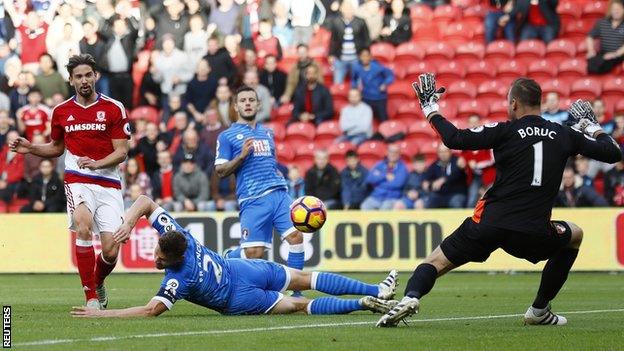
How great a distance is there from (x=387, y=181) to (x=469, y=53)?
5.02 meters

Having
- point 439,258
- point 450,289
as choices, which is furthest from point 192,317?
point 450,289

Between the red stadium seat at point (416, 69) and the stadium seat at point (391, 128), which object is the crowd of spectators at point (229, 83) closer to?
the stadium seat at point (391, 128)

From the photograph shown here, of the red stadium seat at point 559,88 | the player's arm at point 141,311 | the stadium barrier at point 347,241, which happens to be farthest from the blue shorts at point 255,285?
the red stadium seat at point 559,88

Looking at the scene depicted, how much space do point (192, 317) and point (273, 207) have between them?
8.99 ft

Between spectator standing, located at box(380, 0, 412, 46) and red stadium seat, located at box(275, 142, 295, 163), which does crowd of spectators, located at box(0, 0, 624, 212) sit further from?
red stadium seat, located at box(275, 142, 295, 163)

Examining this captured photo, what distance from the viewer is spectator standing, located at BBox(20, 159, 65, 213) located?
23406mm

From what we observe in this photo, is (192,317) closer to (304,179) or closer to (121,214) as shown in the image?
(121,214)

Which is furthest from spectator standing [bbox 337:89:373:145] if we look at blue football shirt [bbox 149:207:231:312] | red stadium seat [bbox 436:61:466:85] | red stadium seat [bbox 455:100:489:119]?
blue football shirt [bbox 149:207:231:312]

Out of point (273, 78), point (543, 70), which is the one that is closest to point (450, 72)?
point (543, 70)

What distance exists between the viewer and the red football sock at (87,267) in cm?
1266

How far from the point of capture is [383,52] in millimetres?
27078

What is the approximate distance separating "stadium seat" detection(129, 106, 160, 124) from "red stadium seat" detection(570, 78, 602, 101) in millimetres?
8391

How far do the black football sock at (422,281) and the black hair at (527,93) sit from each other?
5.06 ft

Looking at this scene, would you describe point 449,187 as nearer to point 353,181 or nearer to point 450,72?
point 353,181
